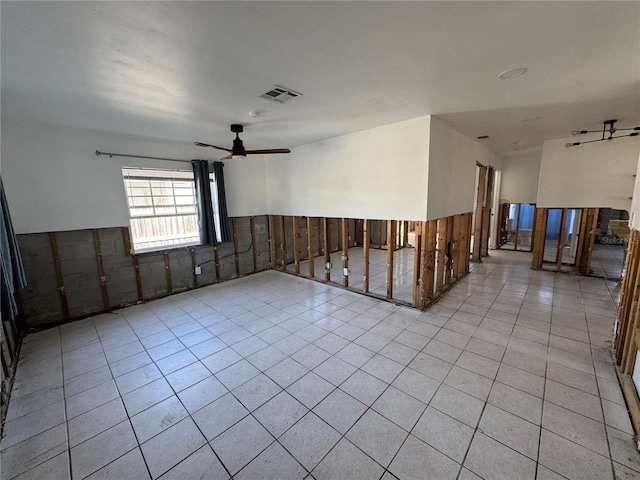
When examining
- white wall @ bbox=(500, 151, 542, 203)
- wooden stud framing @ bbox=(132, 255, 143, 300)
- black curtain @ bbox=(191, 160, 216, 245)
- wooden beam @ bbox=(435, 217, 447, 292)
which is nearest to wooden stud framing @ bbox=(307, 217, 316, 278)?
black curtain @ bbox=(191, 160, 216, 245)

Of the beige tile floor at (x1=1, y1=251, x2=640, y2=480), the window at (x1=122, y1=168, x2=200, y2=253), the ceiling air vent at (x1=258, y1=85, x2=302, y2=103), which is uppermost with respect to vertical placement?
the ceiling air vent at (x1=258, y1=85, x2=302, y2=103)

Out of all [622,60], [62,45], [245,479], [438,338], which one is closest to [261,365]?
[245,479]

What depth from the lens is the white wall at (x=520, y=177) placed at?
7270mm

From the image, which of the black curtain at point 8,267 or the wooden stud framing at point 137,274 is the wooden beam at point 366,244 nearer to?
the wooden stud framing at point 137,274

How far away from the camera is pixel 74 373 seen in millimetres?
2670

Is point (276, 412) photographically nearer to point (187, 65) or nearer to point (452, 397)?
point (452, 397)

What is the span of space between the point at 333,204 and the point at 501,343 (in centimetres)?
327

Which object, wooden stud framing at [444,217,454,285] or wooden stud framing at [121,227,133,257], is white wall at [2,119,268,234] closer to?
wooden stud framing at [121,227,133,257]

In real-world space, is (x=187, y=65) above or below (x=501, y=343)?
above

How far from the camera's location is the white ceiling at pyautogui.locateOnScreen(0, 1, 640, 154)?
148 centimetres

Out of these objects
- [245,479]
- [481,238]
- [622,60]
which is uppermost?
[622,60]

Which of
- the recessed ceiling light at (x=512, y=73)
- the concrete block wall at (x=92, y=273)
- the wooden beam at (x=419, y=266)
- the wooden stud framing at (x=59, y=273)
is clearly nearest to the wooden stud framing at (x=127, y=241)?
the concrete block wall at (x=92, y=273)

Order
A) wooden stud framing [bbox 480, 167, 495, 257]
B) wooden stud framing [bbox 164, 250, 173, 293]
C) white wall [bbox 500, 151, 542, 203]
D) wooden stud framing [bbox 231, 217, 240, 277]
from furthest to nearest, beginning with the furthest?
1. white wall [bbox 500, 151, 542, 203]
2. wooden stud framing [bbox 480, 167, 495, 257]
3. wooden stud framing [bbox 231, 217, 240, 277]
4. wooden stud framing [bbox 164, 250, 173, 293]

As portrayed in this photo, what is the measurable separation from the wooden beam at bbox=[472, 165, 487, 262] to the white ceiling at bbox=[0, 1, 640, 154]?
9.38 feet
